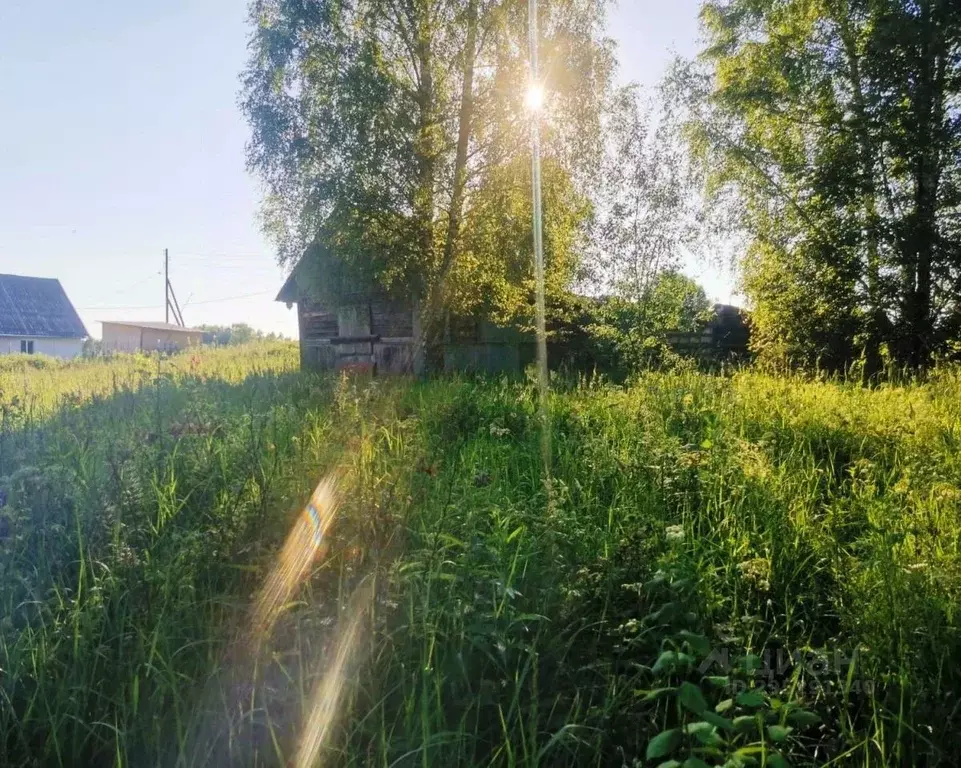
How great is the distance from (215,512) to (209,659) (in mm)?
975

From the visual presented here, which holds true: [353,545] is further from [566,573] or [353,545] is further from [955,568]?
[955,568]

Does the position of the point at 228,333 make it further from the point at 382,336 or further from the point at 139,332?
the point at 382,336

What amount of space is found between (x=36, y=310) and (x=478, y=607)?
45790 mm

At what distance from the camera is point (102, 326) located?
5138 cm

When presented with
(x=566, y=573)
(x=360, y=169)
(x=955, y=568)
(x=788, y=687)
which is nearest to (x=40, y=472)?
(x=566, y=573)

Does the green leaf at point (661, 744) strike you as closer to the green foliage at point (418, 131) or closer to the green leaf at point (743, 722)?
the green leaf at point (743, 722)

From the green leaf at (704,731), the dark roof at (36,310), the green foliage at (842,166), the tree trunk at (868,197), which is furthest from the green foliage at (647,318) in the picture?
the dark roof at (36,310)

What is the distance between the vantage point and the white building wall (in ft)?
117

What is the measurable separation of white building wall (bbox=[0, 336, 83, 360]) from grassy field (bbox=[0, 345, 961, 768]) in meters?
38.7

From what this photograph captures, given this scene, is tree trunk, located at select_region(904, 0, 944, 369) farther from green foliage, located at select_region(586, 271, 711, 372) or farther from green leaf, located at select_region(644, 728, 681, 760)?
green leaf, located at select_region(644, 728, 681, 760)

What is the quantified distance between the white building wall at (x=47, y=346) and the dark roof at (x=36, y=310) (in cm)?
41

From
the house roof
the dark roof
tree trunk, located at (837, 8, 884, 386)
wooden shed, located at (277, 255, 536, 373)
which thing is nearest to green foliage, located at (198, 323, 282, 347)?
the house roof

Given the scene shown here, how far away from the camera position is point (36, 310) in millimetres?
37844

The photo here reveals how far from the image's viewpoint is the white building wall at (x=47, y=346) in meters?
35.6
